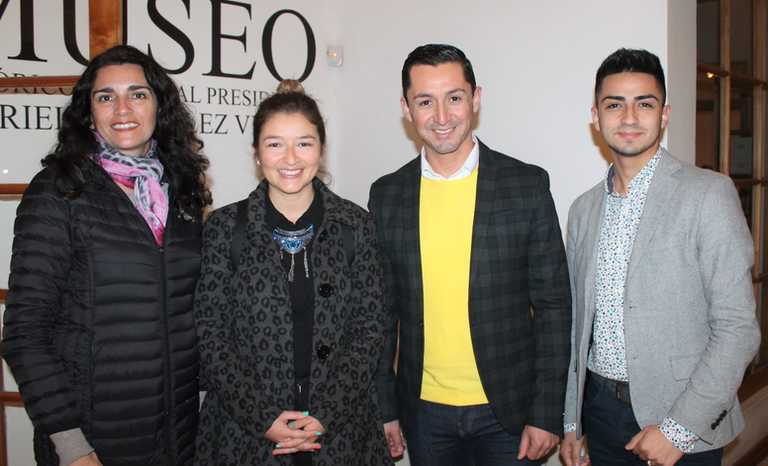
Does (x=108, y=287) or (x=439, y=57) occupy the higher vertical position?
(x=439, y=57)

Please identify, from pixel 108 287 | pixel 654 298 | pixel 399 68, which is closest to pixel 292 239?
pixel 108 287

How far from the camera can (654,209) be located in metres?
1.93

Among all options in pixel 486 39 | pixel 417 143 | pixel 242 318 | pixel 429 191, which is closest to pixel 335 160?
pixel 417 143

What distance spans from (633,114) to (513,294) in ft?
2.14

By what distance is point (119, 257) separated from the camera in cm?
181

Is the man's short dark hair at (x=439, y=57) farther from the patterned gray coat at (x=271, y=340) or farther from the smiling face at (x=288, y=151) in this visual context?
the patterned gray coat at (x=271, y=340)

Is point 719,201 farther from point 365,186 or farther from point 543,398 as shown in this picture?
point 365,186

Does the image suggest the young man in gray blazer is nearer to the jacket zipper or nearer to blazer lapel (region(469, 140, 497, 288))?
blazer lapel (region(469, 140, 497, 288))

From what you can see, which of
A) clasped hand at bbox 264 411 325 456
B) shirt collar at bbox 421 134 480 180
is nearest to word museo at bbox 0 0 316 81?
shirt collar at bbox 421 134 480 180

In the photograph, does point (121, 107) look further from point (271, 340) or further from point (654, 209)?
point (654, 209)

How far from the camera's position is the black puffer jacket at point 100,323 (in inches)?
67.3

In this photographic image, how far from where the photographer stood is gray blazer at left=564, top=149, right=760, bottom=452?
178cm

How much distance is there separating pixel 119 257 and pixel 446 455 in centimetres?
118

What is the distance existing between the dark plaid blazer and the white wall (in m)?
0.77
